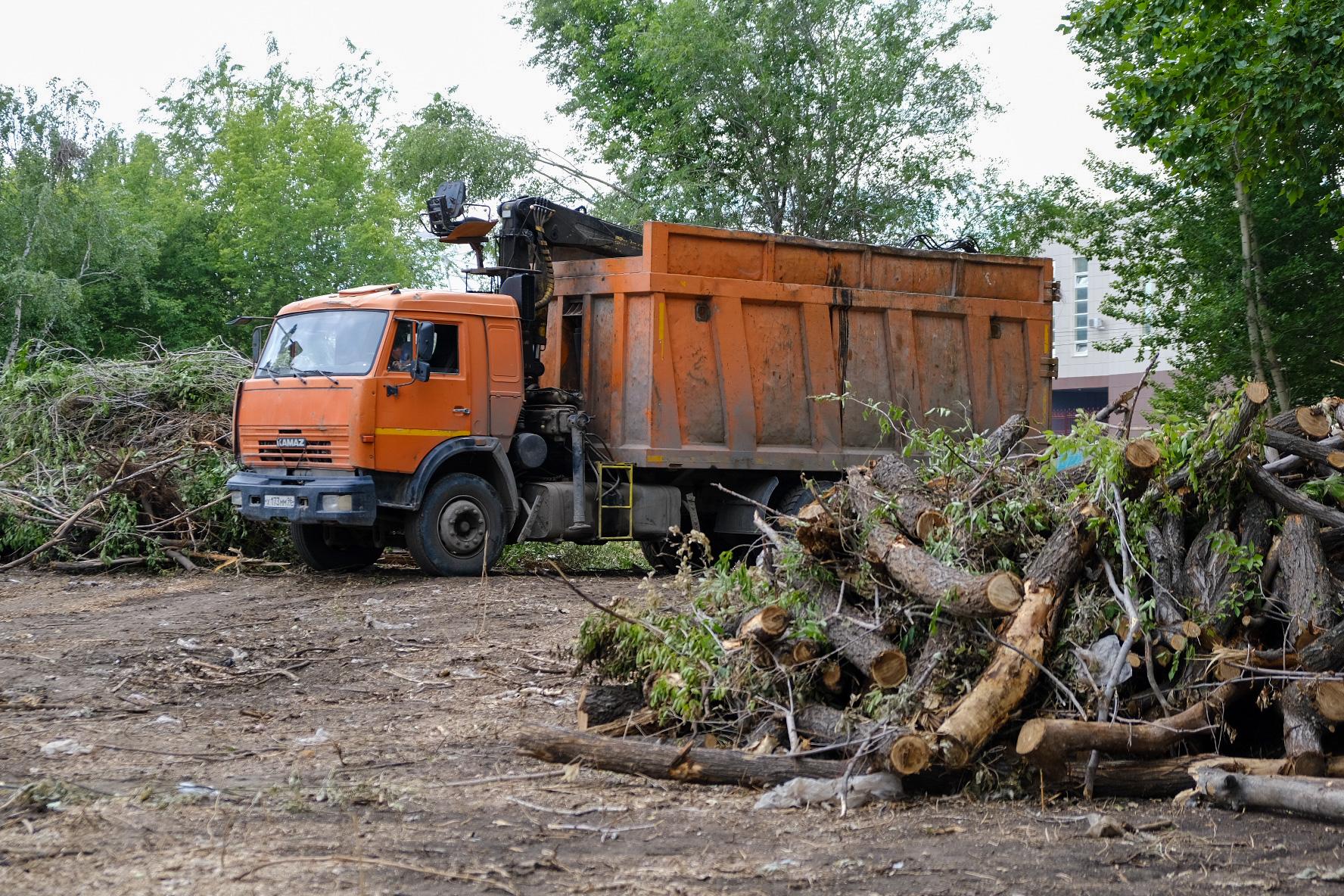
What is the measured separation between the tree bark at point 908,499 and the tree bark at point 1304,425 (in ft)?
4.82

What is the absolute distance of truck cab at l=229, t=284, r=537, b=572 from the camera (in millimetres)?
11859

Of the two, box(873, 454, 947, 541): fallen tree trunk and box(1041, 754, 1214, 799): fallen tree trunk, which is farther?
box(873, 454, 947, 541): fallen tree trunk

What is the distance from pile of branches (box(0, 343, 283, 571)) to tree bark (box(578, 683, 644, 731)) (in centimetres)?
782

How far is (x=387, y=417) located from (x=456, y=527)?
1266 mm

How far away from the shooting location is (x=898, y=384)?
46.6 ft

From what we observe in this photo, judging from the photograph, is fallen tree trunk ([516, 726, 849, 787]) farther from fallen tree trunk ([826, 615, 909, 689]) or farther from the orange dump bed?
the orange dump bed

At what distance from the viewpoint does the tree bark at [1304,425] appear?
20.2 feet

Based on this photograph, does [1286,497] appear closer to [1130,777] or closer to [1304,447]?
[1304,447]

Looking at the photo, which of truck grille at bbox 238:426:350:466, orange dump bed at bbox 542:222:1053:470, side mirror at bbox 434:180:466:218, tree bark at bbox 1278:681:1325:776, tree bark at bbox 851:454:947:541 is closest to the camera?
tree bark at bbox 1278:681:1325:776

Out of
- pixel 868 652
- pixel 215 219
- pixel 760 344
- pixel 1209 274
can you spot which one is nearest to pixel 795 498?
pixel 760 344

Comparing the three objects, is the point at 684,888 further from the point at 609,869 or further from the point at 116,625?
the point at 116,625

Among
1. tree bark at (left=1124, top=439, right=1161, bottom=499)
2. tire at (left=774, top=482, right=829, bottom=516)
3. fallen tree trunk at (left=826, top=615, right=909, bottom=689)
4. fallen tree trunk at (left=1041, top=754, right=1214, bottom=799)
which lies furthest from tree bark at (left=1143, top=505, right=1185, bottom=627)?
tire at (left=774, top=482, right=829, bottom=516)

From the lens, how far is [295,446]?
476 inches

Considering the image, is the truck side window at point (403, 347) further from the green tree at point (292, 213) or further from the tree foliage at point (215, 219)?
the green tree at point (292, 213)
